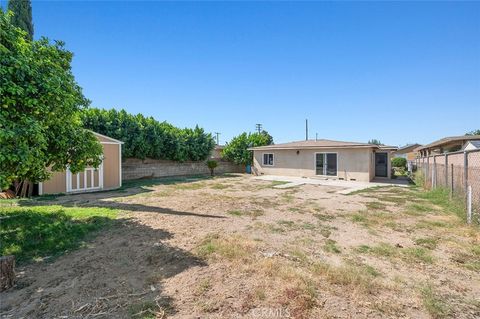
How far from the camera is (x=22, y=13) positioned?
1588 centimetres

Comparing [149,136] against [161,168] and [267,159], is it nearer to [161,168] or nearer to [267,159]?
[161,168]

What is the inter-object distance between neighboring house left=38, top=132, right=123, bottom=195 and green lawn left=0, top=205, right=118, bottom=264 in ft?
13.6

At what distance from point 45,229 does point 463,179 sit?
37.7 feet

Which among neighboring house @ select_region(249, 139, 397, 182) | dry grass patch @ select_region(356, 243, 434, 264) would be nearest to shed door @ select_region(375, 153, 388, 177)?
neighboring house @ select_region(249, 139, 397, 182)

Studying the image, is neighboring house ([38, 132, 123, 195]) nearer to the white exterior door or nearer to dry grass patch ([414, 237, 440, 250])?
the white exterior door

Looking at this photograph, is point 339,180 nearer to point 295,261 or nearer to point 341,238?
point 341,238

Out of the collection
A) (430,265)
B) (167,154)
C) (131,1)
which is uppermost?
(131,1)

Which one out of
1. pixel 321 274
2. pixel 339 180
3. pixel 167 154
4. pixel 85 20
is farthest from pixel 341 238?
pixel 167 154

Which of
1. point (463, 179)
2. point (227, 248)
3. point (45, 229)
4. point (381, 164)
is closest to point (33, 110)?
point (45, 229)

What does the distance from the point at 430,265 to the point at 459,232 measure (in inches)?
96.1

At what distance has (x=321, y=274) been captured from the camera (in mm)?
3363

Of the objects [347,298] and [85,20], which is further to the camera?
[85,20]

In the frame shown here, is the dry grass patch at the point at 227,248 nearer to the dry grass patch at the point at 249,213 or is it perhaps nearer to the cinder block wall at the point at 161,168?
the dry grass patch at the point at 249,213

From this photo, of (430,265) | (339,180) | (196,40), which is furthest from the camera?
(339,180)
